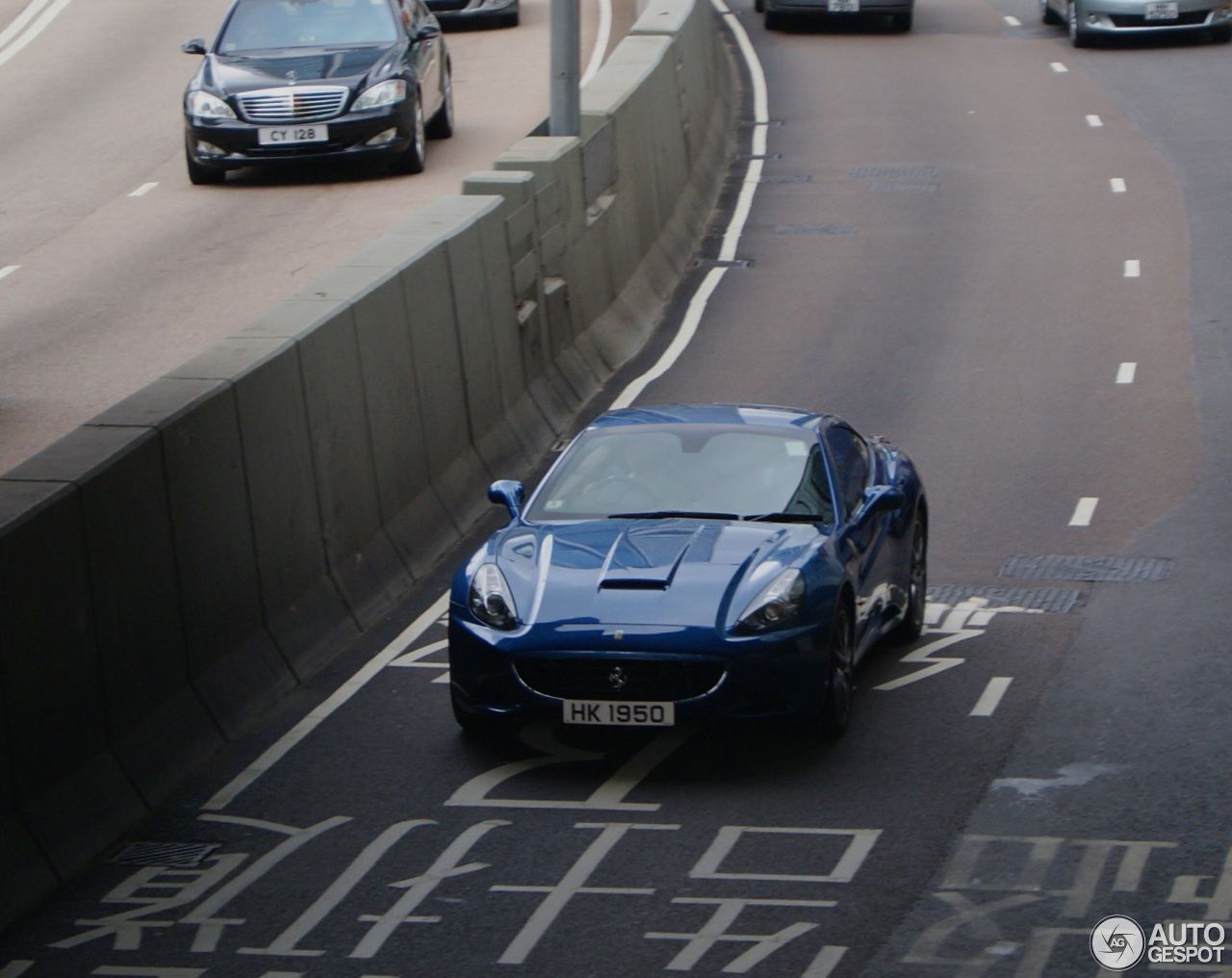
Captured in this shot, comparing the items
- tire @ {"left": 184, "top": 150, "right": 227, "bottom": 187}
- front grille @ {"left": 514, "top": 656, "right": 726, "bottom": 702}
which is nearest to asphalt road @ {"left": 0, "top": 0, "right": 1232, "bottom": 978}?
front grille @ {"left": 514, "top": 656, "right": 726, "bottom": 702}

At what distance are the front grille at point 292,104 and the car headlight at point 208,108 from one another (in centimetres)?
17

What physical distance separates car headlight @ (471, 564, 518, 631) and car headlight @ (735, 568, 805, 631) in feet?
3.40

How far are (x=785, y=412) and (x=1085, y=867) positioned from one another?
3837 millimetres

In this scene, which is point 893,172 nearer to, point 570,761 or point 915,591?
point 915,591

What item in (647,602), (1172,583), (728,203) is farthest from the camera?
(728,203)

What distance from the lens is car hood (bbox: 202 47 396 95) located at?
22.6m

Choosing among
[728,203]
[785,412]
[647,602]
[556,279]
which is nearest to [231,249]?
[556,279]

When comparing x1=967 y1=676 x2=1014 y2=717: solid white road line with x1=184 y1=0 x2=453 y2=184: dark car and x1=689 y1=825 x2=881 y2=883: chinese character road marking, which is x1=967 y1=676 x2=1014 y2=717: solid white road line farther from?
x1=184 y1=0 x2=453 y2=184: dark car

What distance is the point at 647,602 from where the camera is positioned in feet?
29.7

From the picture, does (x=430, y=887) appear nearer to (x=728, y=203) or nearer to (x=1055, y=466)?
(x=1055, y=466)

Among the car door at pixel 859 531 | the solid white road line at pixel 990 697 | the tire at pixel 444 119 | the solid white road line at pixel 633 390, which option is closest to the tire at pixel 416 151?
the tire at pixel 444 119

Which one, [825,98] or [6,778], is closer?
[6,778]

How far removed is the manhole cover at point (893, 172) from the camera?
2614 cm

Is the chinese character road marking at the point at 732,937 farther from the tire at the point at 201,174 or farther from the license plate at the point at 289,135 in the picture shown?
Result: the tire at the point at 201,174
